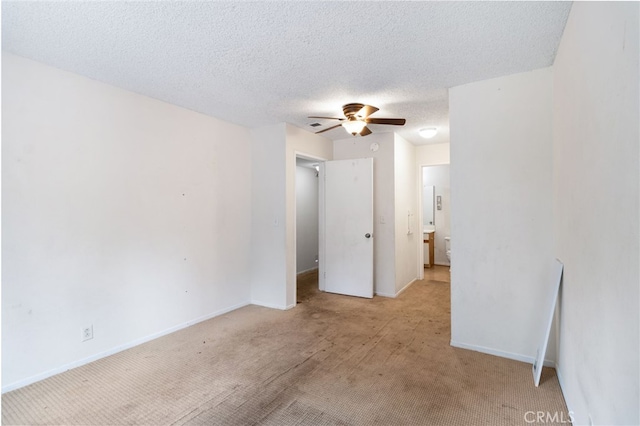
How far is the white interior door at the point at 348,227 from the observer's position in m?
4.71

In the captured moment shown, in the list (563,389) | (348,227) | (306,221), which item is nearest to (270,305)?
(348,227)

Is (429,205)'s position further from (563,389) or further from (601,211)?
(601,211)

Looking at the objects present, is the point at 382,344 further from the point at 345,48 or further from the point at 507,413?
the point at 345,48

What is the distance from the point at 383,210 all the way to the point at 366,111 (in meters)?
1.96

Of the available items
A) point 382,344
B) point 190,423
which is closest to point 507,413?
point 382,344

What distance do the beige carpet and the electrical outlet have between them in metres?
0.23

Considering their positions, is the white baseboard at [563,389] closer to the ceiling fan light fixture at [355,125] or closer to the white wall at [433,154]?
the ceiling fan light fixture at [355,125]

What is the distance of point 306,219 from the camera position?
21.5 ft

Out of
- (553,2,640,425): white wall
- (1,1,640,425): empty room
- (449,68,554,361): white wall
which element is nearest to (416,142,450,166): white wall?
(1,1,640,425): empty room

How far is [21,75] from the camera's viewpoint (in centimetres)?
239

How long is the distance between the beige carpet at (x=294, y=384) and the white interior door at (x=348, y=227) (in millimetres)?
1298

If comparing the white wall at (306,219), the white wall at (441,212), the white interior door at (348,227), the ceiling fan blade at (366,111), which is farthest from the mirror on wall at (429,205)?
the ceiling fan blade at (366,111)

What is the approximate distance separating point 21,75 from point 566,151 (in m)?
4.01

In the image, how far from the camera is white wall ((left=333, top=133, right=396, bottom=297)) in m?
4.72
